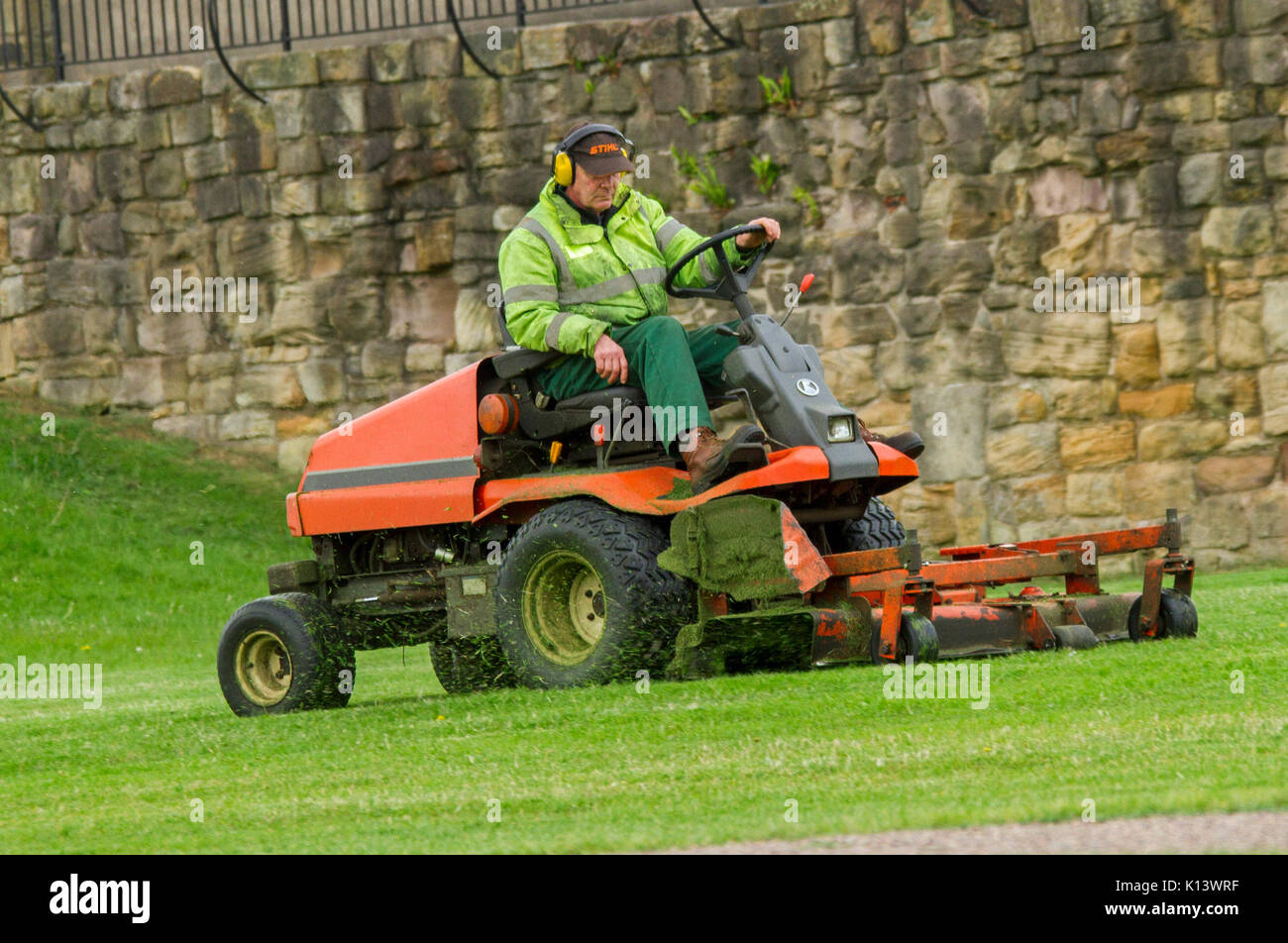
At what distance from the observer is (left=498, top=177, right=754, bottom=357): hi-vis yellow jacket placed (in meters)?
8.37

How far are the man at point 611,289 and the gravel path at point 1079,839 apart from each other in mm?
3406

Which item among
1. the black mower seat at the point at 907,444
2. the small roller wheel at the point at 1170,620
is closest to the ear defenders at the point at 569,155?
the black mower seat at the point at 907,444

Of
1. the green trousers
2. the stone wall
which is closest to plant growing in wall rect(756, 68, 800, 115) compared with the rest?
the stone wall

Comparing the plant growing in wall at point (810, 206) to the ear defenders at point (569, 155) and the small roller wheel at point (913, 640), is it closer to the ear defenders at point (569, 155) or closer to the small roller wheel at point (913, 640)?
the ear defenders at point (569, 155)

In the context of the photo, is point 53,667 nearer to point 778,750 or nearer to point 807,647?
point 807,647

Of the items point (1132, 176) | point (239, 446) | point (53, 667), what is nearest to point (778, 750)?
point (53, 667)

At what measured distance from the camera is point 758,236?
27.9 feet

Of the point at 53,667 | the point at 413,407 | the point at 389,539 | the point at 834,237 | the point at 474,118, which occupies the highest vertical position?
the point at 474,118

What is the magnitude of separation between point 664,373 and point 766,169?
8.50m

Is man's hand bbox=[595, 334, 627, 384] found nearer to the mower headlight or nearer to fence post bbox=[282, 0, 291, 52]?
the mower headlight

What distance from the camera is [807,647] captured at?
7.57 m

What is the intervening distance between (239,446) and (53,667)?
16.1ft

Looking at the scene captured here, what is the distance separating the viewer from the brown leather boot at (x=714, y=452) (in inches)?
305

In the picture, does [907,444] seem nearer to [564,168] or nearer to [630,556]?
[630,556]
